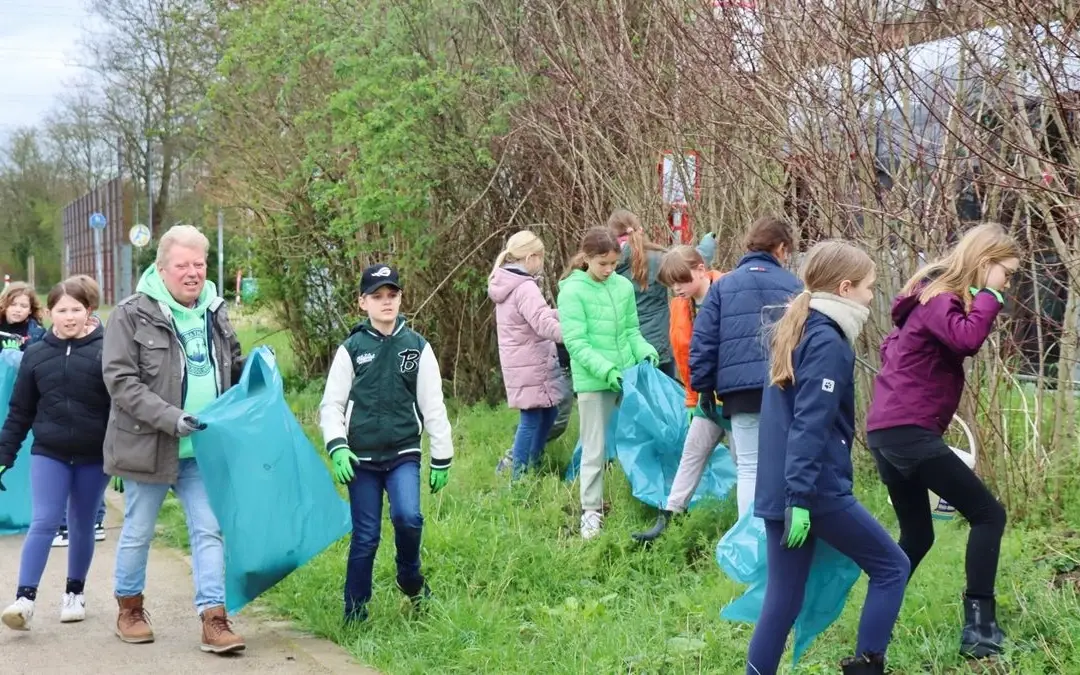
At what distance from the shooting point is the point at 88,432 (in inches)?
237

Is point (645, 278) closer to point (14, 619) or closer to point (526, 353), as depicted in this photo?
point (526, 353)

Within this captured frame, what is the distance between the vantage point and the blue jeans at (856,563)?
4.35 m

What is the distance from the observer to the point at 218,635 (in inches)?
217

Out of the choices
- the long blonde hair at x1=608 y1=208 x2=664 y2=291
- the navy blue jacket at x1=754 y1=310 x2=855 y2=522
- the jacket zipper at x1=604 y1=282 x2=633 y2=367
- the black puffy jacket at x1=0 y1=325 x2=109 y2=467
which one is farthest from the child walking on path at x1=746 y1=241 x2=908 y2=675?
the long blonde hair at x1=608 y1=208 x2=664 y2=291

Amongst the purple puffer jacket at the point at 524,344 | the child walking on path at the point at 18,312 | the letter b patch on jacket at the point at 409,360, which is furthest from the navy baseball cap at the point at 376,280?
the child walking on path at the point at 18,312

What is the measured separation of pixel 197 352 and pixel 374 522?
1.08 metres

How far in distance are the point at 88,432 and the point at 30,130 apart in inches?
2094

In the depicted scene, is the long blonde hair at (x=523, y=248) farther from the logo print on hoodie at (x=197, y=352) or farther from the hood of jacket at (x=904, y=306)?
the hood of jacket at (x=904, y=306)

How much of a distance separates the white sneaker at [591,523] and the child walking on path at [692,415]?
285 mm

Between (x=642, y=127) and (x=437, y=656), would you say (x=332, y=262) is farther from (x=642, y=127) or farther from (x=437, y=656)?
(x=437, y=656)

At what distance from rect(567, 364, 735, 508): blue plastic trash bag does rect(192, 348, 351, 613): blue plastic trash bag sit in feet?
6.76

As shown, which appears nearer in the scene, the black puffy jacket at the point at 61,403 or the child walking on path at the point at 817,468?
A: the child walking on path at the point at 817,468

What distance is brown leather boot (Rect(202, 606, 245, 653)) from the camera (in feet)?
18.1

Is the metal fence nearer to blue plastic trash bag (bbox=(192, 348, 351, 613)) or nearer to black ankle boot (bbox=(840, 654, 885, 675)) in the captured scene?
blue plastic trash bag (bbox=(192, 348, 351, 613))
